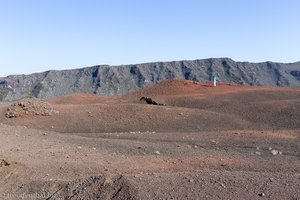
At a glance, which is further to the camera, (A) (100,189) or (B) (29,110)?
(B) (29,110)

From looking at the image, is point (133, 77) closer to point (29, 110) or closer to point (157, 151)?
point (29, 110)

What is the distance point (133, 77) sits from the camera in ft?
278

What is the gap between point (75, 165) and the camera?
12508 mm

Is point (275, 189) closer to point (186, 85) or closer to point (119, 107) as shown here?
point (119, 107)

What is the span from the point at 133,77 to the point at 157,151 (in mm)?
70168

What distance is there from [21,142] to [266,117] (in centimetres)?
1313

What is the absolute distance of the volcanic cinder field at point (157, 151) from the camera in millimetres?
9461

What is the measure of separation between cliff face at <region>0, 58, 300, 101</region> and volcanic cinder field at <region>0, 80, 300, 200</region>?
167 ft

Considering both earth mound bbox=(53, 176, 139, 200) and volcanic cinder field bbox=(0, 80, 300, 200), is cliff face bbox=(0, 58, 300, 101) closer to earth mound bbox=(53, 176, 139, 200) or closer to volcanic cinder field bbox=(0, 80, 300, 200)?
volcanic cinder field bbox=(0, 80, 300, 200)

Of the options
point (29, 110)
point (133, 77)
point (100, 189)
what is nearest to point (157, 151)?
point (100, 189)

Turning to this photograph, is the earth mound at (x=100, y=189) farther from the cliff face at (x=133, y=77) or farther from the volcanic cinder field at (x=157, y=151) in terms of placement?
the cliff face at (x=133, y=77)

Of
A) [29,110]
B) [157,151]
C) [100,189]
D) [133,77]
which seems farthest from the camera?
[133,77]

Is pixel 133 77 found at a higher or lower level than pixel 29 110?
lower

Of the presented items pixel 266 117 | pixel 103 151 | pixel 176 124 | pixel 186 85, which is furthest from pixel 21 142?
pixel 186 85
